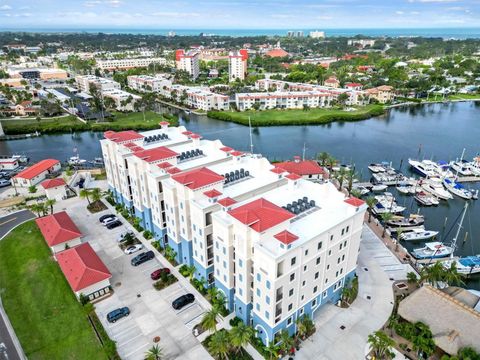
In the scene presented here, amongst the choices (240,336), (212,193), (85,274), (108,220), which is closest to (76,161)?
(108,220)

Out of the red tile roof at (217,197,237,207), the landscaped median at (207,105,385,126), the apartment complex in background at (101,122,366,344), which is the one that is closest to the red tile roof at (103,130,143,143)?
the apartment complex in background at (101,122,366,344)

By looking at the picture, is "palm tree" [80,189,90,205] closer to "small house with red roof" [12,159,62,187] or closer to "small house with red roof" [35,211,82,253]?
"small house with red roof" [35,211,82,253]

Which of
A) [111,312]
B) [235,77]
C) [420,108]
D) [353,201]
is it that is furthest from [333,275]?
[235,77]

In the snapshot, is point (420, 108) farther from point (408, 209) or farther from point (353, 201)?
point (353, 201)

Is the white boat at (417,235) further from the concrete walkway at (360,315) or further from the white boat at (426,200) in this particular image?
the white boat at (426,200)

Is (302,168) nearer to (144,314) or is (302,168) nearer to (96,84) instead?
(144,314)
